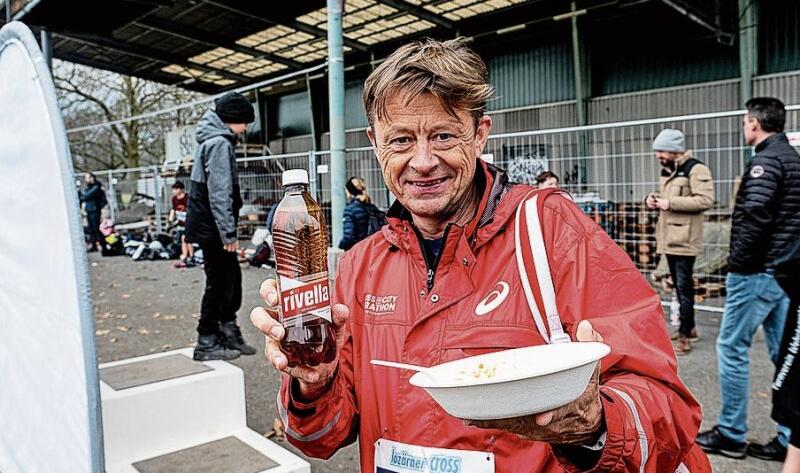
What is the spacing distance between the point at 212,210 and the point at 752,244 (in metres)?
4.33

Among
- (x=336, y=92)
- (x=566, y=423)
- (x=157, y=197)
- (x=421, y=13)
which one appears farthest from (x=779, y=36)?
(x=157, y=197)

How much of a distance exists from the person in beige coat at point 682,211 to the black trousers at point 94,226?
15.4m

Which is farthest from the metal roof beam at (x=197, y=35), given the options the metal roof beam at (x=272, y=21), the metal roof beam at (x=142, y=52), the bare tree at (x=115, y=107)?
the bare tree at (x=115, y=107)

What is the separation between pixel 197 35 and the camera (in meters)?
19.5

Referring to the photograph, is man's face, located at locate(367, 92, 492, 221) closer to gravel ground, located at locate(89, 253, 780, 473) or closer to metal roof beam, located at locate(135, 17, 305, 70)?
gravel ground, located at locate(89, 253, 780, 473)

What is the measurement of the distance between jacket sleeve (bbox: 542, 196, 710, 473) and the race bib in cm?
29

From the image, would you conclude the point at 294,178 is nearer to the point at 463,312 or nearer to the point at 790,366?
the point at 463,312

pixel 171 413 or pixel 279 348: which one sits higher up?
pixel 279 348

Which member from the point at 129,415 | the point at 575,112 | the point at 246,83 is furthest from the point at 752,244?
the point at 246,83

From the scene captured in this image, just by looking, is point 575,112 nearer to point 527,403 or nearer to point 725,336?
point 725,336

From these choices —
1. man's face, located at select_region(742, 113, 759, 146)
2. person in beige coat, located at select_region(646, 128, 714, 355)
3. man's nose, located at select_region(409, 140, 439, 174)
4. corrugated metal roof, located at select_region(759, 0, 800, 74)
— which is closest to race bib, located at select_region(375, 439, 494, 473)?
man's nose, located at select_region(409, 140, 439, 174)

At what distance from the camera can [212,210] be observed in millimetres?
5395

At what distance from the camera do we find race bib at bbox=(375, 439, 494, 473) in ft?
5.10

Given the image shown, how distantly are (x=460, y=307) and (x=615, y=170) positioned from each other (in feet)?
29.6
